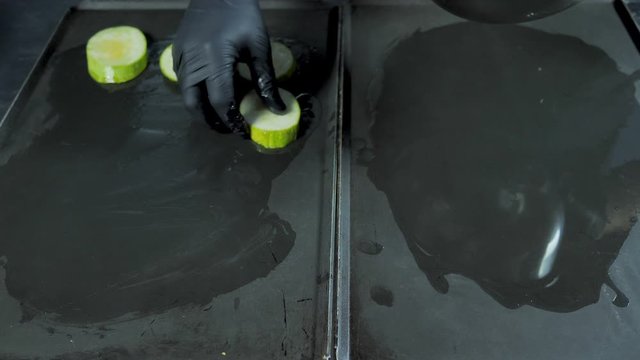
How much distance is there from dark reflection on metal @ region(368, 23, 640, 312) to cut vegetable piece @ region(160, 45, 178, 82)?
666 millimetres

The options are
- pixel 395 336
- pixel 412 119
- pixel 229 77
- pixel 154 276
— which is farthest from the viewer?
pixel 412 119

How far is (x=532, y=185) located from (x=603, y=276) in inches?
11.8

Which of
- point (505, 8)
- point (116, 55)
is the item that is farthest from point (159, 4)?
point (505, 8)

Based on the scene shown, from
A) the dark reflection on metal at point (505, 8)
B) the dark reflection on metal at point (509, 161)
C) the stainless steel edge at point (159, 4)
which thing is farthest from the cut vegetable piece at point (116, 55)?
the dark reflection on metal at point (505, 8)

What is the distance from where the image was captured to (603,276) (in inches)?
52.4

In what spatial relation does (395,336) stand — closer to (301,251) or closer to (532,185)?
(301,251)

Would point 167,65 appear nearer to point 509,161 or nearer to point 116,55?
point 116,55

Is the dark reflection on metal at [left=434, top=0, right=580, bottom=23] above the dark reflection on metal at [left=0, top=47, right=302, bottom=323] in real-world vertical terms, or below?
above

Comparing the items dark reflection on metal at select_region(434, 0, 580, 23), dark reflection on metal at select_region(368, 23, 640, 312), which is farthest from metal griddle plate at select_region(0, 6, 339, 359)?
dark reflection on metal at select_region(434, 0, 580, 23)

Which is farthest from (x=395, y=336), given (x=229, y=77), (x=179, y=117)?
(x=179, y=117)

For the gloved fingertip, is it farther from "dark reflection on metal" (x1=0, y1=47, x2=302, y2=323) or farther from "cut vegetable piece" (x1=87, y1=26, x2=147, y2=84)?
"cut vegetable piece" (x1=87, y1=26, x2=147, y2=84)

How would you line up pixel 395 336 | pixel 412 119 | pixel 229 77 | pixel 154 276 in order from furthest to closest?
A: pixel 412 119 < pixel 229 77 < pixel 154 276 < pixel 395 336

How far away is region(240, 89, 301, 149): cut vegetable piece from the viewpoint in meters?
1.54

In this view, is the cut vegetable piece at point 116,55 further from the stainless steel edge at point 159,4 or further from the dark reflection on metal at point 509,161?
the dark reflection on metal at point 509,161
